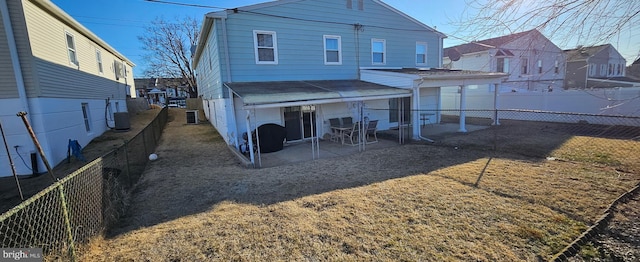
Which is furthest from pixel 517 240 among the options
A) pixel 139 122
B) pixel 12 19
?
pixel 139 122

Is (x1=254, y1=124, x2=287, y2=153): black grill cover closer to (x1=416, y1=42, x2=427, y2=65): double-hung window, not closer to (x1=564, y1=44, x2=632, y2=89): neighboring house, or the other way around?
(x1=416, y1=42, x2=427, y2=65): double-hung window

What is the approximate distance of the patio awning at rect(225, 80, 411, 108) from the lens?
7.47 metres

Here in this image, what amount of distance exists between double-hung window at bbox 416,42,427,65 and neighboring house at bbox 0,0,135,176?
49.8 feet

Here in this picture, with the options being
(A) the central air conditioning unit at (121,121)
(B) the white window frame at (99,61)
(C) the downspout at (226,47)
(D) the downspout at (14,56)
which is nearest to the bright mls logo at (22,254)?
(D) the downspout at (14,56)

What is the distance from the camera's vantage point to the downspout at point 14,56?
7074 millimetres

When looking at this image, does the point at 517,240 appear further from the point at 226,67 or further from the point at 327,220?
the point at 226,67

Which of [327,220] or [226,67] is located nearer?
[327,220]

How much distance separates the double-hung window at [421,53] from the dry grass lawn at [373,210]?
8.49m

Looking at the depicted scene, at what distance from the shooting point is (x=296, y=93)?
8.27m

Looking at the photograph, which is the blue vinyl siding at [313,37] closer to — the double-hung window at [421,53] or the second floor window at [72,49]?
the double-hung window at [421,53]

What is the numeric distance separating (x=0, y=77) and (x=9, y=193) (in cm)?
331

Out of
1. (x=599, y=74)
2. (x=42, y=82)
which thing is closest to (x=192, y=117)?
(x=42, y=82)

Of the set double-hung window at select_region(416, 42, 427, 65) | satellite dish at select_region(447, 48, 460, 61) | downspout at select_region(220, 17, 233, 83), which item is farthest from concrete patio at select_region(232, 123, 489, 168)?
satellite dish at select_region(447, 48, 460, 61)

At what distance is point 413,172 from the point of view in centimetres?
611
